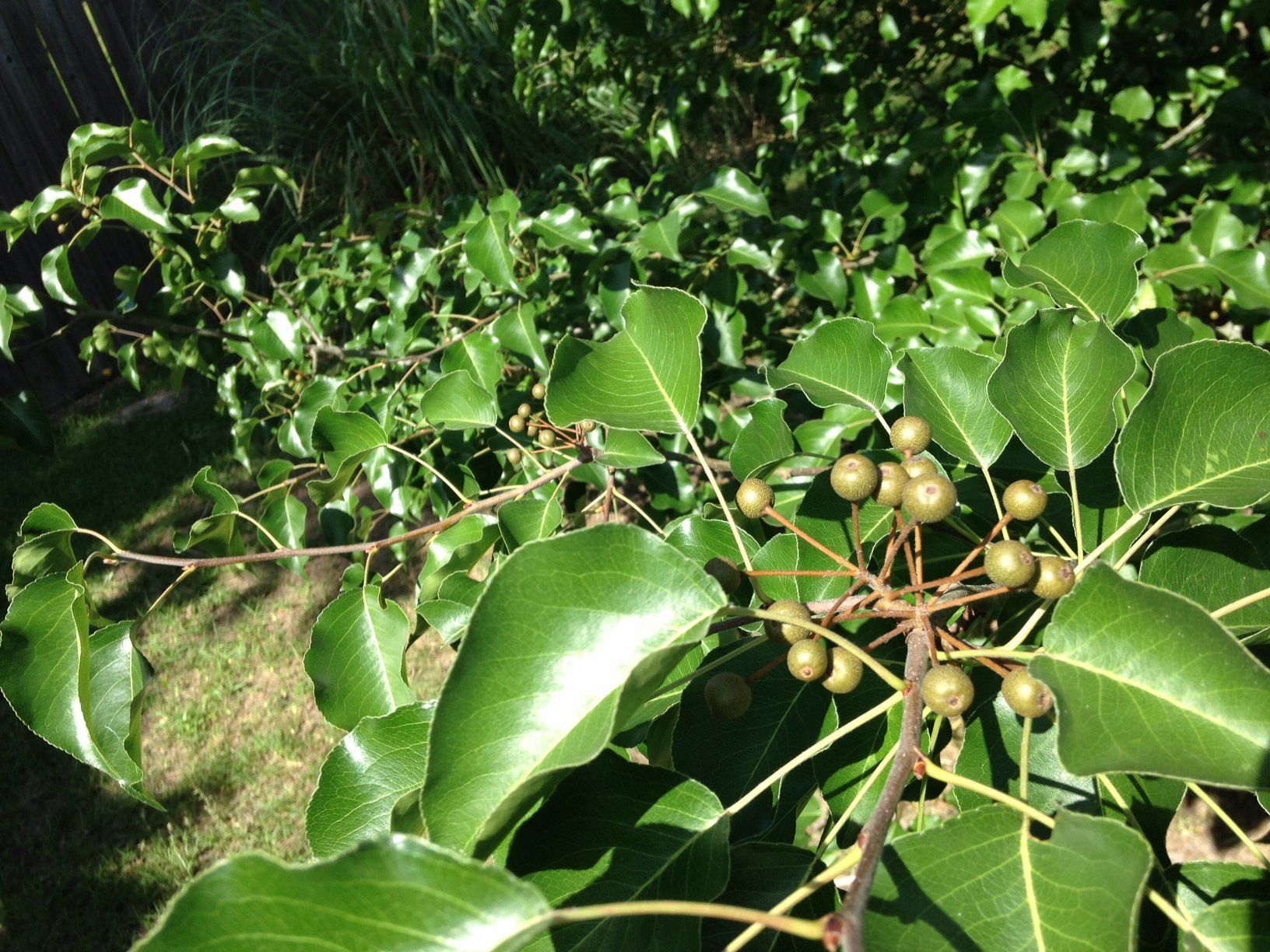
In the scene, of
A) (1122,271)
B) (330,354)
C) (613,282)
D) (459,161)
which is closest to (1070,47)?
(613,282)

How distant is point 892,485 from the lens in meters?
0.97

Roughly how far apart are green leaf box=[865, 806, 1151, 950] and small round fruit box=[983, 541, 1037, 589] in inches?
8.7

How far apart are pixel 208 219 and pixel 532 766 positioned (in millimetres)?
2291

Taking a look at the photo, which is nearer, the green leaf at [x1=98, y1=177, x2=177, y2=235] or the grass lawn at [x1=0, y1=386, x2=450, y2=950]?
the green leaf at [x1=98, y1=177, x2=177, y2=235]

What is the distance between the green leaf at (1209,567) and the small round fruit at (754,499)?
44cm

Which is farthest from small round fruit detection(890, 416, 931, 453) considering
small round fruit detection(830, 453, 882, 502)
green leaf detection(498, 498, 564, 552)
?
green leaf detection(498, 498, 564, 552)

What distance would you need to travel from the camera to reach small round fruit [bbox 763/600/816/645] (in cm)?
85

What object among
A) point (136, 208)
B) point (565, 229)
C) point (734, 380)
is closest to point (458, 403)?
point (565, 229)

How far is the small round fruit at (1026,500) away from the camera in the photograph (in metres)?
0.99

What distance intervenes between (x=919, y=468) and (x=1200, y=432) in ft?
0.95

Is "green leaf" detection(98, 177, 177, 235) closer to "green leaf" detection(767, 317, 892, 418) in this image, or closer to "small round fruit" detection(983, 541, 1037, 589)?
"green leaf" detection(767, 317, 892, 418)

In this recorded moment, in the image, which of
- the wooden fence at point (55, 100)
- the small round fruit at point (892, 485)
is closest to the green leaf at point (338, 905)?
the small round fruit at point (892, 485)

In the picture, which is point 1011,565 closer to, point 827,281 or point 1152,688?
point 1152,688

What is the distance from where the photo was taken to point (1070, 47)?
2447mm
